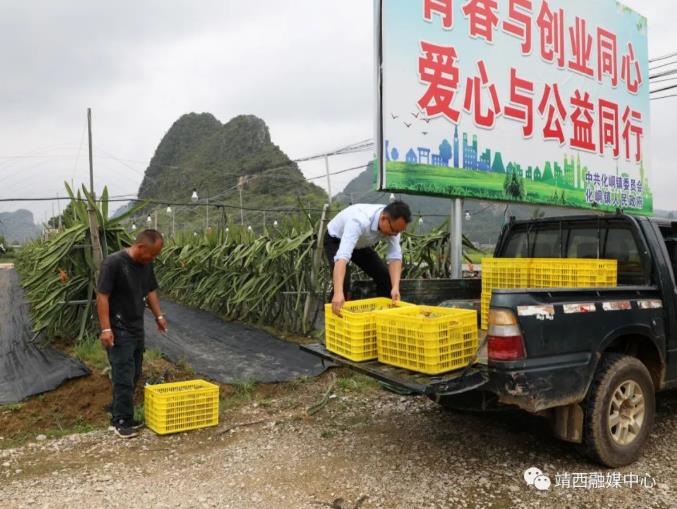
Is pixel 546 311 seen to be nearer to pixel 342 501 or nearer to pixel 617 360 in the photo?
pixel 617 360

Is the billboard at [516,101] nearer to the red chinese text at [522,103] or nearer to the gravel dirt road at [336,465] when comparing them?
the red chinese text at [522,103]

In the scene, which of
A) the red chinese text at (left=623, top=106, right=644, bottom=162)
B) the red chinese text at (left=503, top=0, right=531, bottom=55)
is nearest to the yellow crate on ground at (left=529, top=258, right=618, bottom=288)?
the red chinese text at (left=503, top=0, right=531, bottom=55)

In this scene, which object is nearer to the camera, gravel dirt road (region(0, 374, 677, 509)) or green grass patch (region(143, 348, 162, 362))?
gravel dirt road (region(0, 374, 677, 509))

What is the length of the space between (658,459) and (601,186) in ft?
17.9

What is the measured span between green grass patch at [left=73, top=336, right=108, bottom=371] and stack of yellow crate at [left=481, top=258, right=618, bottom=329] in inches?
152

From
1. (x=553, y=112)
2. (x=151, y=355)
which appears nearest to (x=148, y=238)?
(x=151, y=355)

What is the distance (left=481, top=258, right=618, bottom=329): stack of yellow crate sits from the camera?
3.80m

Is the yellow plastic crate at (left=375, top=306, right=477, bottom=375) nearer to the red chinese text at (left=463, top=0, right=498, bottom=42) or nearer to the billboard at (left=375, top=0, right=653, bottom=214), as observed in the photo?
the billboard at (left=375, top=0, right=653, bottom=214)

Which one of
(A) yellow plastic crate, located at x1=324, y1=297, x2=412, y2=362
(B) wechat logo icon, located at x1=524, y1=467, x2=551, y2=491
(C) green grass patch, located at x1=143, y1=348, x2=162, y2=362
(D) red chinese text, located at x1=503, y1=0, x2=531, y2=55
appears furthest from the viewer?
(D) red chinese text, located at x1=503, y1=0, x2=531, y2=55

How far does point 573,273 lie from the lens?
3.95 metres

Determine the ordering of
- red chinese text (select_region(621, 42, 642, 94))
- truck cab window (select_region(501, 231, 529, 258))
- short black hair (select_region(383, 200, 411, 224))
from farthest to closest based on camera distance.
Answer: red chinese text (select_region(621, 42, 642, 94)) < truck cab window (select_region(501, 231, 529, 258)) < short black hair (select_region(383, 200, 411, 224))

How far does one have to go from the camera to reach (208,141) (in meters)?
75.4

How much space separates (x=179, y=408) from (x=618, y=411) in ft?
10.4

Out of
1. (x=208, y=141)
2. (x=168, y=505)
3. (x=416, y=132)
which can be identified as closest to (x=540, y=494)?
(x=168, y=505)
